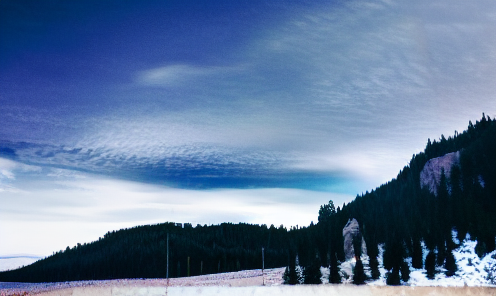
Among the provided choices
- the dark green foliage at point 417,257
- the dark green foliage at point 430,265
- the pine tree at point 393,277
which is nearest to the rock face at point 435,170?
the dark green foliage at point 417,257

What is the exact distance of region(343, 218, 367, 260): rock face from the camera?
200 feet

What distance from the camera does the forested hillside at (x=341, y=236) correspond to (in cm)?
5347

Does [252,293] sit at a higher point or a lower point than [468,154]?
lower

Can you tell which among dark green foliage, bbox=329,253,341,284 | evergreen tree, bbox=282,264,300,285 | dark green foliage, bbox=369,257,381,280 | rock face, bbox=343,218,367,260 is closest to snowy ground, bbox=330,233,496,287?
dark green foliage, bbox=369,257,381,280

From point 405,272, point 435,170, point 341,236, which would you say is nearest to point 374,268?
point 405,272

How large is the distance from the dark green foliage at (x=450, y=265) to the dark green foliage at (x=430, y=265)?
1.26 metres

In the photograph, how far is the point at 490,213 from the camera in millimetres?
55312

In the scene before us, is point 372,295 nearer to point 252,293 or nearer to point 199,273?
point 252,293

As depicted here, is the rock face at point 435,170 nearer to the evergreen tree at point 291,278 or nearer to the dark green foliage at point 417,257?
the dark green foliage at point 417,257

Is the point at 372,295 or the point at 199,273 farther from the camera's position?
the point at 199,273

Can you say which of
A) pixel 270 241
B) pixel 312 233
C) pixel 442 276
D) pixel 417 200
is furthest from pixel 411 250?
pixel 270 241

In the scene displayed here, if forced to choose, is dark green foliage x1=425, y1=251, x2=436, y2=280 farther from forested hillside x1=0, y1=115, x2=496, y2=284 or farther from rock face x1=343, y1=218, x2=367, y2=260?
rock face x1=343, y1=218, x2=367, y2=260

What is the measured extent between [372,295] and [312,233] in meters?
67.4

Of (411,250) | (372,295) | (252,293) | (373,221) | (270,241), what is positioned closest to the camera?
(372,295)
